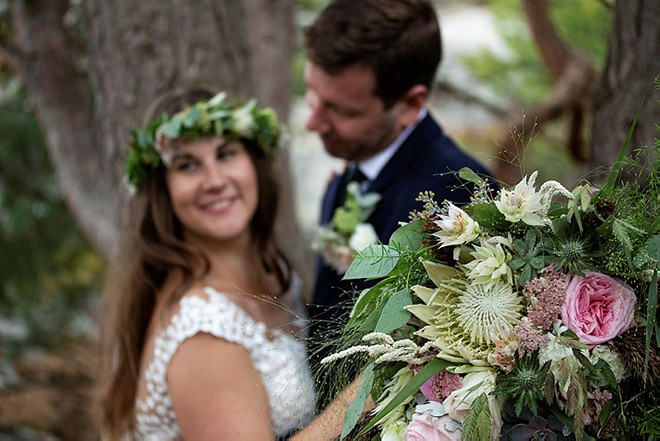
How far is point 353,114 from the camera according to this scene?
10.0ft

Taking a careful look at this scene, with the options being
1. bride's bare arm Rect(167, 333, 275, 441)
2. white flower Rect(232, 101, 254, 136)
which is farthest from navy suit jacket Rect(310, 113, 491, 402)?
white flower Rect(232, 101, 254, 136)

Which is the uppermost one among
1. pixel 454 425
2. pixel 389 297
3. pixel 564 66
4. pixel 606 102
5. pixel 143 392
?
pixel 389 297

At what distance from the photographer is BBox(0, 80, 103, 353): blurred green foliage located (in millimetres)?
7164

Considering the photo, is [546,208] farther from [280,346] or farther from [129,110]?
[129,110]

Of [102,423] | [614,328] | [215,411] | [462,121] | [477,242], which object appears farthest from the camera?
[462,121]

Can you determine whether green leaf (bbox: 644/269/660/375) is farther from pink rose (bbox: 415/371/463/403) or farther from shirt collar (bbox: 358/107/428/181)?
shirt collar (bbox: 358/107/428/181)

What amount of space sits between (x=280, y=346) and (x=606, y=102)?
1.74 metres

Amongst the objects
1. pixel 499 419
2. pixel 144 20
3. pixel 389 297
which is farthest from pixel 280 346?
pixel 144 20

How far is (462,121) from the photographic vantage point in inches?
376

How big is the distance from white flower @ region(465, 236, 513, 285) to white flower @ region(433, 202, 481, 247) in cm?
3

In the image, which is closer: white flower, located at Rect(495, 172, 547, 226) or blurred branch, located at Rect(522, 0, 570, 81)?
white flower, located at Rect(495, 172, 547, 226)

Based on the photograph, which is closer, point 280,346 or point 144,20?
point 280,346

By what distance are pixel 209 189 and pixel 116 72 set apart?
125cm

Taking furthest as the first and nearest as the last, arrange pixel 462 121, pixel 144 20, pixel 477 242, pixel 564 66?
pixel 462 121 < pixel 564 66 < pixel 144 20 < pixel 477 242
